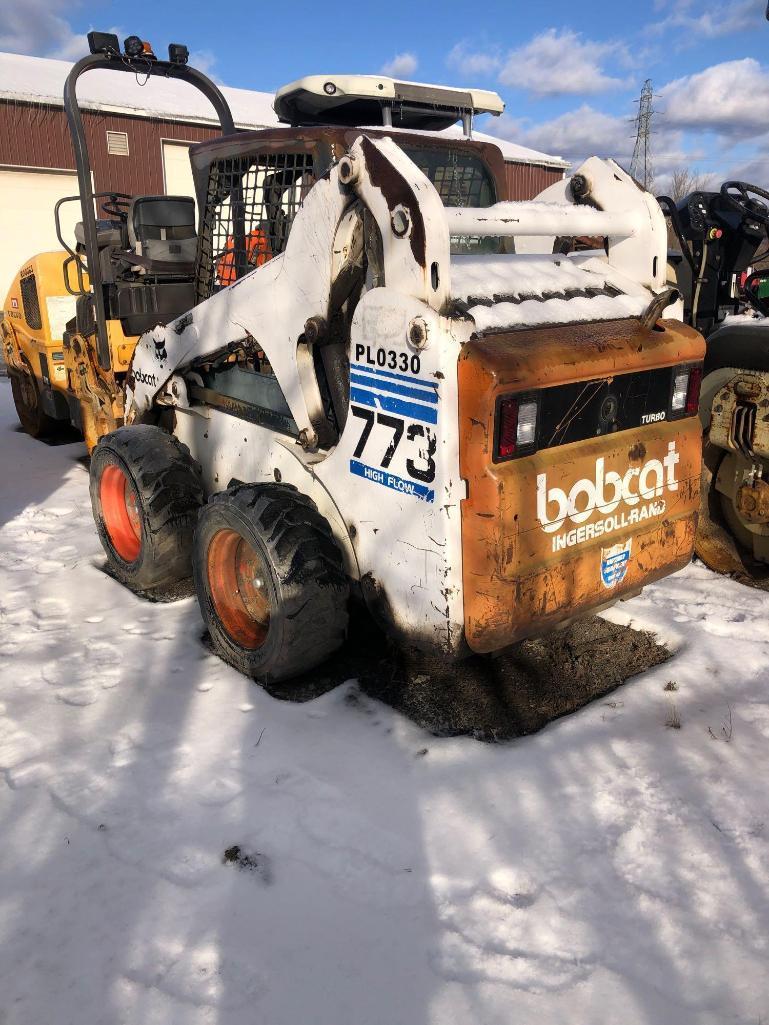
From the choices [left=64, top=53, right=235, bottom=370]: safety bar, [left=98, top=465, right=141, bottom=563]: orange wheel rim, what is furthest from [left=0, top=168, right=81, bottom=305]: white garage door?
[left=98, top=465, right=141, bottom=563]: orange wheel rim

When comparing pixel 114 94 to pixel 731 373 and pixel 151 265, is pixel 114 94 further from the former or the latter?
pixel 731 373

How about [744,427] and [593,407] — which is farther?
[744,427]

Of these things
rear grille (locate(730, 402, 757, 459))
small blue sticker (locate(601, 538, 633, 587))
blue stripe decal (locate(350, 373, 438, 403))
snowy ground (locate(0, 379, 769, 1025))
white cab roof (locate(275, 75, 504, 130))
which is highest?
white cab roof (locate(275, 75, 504, 130))

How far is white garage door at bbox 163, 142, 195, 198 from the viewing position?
70.5 ft

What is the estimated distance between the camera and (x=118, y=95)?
21.1 metres

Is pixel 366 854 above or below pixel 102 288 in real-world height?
below

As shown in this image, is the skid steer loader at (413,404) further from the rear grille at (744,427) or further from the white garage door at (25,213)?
the white garage door at (25,213)

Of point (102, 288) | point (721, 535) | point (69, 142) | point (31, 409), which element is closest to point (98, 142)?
point (69, 142)

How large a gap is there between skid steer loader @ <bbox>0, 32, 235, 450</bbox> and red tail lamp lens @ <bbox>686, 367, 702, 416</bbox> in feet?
8.53

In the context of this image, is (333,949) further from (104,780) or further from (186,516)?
(186,516)

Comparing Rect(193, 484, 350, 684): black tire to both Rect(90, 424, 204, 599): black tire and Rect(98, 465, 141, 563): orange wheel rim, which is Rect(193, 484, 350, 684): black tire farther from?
Rect(98, 465, 141, 563): orange wheel rim

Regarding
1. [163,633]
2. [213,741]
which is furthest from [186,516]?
[213,741]

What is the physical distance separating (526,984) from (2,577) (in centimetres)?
356

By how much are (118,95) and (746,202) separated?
20.6 meters
